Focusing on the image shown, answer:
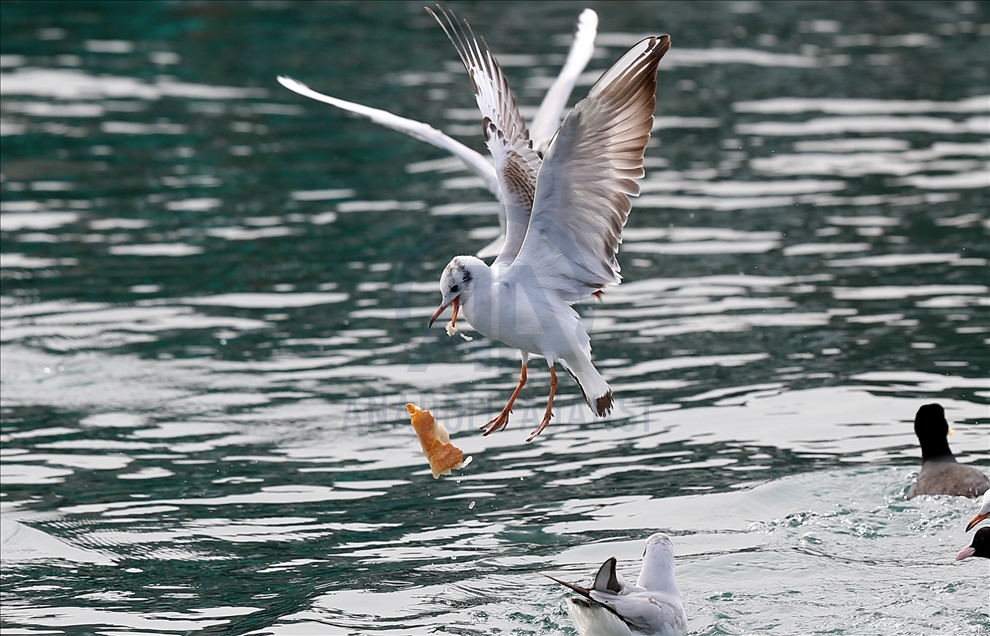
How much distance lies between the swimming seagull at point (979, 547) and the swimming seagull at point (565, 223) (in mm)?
2104

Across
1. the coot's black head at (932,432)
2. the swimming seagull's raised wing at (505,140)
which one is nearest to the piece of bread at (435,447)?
the swimming seagull's raised wing at (505,140)

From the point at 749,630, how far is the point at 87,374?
256 inches

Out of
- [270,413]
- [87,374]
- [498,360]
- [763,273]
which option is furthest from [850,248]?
[87,374]

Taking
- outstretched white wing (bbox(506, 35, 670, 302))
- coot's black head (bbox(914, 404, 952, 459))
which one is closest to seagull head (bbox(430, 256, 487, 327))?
outstretched white wing (bbox(506, 35, 670, 302))

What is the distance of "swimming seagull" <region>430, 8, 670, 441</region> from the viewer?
756 centimetres

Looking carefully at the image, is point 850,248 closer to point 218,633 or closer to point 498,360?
point 498,360

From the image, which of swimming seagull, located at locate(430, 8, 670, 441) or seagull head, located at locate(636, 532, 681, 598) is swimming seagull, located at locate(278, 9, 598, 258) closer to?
swimming seagull, located at locate(430, 8, 670, 441)

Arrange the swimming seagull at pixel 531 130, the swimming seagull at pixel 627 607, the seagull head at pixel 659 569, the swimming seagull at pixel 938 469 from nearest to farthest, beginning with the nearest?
the swimming seagull at pixel 627 607 → the seagull head at pixel 659 569 → the swimming seagull at pixel 938 469 → the swimming seagull at pixel 531 130

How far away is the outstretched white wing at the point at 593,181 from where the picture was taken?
7488 millimetres

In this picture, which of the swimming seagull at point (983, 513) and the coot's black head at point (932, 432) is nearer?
the swimming seagull at point (983, 513)

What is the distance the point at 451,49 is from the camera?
25.2 metres

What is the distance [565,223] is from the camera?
8.20 m

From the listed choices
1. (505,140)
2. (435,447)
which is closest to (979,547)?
(435,447)

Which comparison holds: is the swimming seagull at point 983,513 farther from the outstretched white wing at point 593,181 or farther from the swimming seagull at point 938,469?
the outstretched white wing at point 593,181
